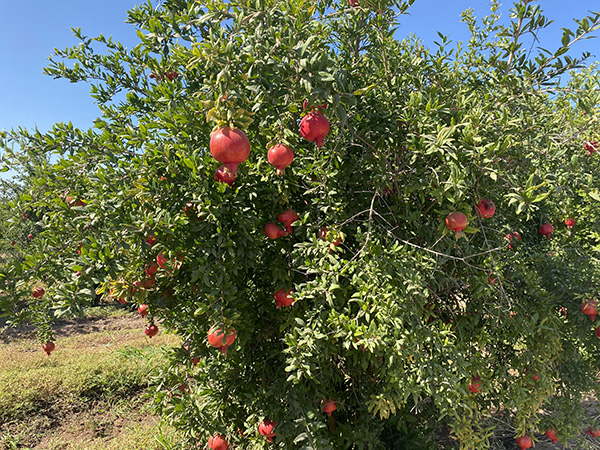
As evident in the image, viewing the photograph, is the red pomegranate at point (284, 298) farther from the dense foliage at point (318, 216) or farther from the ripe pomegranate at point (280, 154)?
the ripe pomegranate at point (280, 154)

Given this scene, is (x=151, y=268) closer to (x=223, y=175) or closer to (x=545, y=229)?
(x=223, y=175)

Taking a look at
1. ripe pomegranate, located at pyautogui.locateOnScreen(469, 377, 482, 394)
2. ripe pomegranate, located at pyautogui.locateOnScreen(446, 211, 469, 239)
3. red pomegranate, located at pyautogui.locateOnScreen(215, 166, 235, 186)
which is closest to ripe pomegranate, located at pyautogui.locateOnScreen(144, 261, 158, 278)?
red pomegranate, located at pyautogui.locateOnScreen(215, 166, 235, 186)

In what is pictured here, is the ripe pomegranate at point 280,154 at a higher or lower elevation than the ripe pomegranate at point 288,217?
higher

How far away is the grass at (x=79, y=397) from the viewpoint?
3.91 metres

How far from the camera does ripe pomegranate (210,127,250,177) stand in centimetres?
131

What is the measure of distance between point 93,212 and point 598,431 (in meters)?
4.11

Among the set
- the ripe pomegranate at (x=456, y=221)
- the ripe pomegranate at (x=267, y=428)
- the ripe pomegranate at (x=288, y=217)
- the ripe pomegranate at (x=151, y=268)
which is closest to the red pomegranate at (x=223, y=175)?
the ripe pomegranate at (x=288, y=217)

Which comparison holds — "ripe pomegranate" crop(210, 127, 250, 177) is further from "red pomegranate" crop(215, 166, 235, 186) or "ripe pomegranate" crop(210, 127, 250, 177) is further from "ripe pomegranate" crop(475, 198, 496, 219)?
"ripe pomegranate" crop(475, 198, 496, 219)

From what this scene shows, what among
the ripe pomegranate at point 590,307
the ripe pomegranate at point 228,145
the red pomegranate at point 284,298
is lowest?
the ripe pomegranate at point 590,307

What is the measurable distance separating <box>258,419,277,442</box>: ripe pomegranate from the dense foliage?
0.18ft

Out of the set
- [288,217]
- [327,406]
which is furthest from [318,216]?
[327,406]

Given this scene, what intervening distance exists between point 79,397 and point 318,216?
4641 mm

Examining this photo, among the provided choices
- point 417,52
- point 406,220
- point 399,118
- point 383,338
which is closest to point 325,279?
point 383,338

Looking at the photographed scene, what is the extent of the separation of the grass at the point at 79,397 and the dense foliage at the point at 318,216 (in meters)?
1.27
